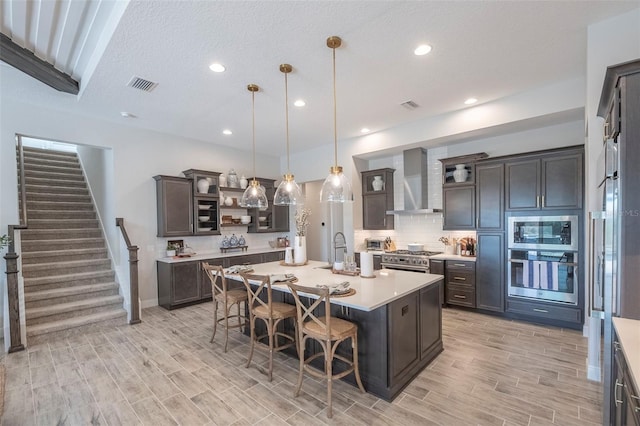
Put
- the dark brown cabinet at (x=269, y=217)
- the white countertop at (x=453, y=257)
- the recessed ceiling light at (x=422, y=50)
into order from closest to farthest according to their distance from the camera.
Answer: the recessed ceiling light at (x=422, y=50) < the white countertop at (x=453, y=257) < the dark brown cabinet at (x=269, y=217)

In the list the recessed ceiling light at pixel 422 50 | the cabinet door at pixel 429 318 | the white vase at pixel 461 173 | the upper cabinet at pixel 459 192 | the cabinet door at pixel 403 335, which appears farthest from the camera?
the white vase at pixel 461 173

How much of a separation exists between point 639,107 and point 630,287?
3.26 ft

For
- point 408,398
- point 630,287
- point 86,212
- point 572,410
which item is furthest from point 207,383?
point 86,212

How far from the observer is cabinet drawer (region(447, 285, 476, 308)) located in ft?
14.7

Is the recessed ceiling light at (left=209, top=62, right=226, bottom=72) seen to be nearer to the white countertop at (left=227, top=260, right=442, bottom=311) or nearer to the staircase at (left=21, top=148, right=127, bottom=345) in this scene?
the white countertop at (left=227, top=260, right=442, bottom=311)

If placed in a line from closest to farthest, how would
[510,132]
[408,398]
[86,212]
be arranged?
[408,398], [510,132], [86,212]

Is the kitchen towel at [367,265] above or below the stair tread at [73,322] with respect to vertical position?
above

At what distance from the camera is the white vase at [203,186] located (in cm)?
559

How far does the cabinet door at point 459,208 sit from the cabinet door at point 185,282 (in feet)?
14.3

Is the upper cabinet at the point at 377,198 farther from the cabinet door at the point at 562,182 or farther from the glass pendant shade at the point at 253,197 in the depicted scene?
the glass pendant shade at the point at 253,197

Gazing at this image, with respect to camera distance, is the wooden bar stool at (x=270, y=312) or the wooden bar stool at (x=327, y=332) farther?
the wooden bar stool at (x=270, y=312)

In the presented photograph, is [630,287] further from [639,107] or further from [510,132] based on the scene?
[510,132]

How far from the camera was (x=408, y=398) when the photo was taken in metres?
2.42

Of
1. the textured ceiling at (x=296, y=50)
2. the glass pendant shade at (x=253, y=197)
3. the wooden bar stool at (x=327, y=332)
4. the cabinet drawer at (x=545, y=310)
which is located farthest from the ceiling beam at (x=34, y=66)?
the cabinet drawer at (x=545, y=310)
